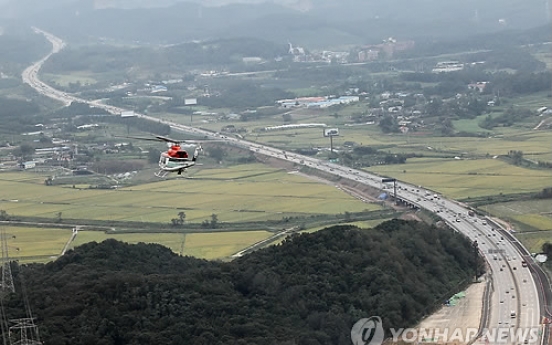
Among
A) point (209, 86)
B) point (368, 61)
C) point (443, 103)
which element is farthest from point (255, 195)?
point (368, 61)

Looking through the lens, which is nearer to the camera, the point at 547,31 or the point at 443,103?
the point at 443,103

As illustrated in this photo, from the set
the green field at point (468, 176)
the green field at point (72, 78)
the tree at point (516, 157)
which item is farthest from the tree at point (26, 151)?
the green field at point (72, 78)

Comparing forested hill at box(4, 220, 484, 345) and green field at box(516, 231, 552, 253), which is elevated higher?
forested hill at box(4, 220, 484, 345)

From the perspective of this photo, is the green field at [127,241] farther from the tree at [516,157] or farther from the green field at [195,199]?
the tree at [516,157]

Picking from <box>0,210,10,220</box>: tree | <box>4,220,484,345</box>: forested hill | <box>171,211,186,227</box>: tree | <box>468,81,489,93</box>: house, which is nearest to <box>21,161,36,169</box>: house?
<box>0,210,10,220</box>: tree

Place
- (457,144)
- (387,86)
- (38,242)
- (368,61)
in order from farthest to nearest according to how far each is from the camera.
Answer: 1. (368,61)
2. (387,86)
3. (457,144)
4. (38,242)

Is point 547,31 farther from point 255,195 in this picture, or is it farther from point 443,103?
point 255,195

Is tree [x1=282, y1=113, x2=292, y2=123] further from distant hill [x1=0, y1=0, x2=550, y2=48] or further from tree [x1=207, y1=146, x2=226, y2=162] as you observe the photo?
distant hill [x1=0, y1=0, x2=550, y2=48]
